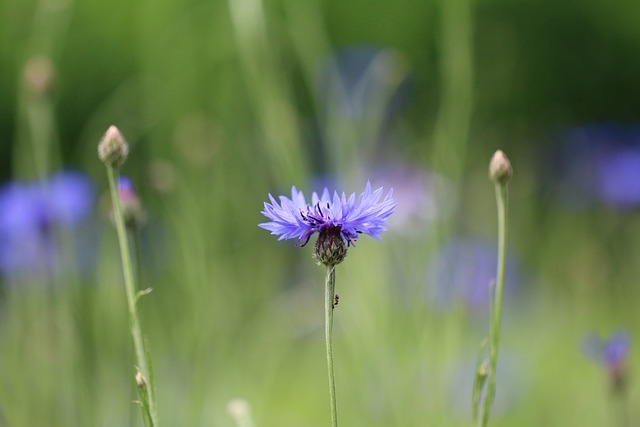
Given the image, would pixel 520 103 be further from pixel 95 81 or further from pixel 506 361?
pixel 506 361

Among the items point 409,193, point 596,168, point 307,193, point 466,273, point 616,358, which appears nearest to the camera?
point 616,358

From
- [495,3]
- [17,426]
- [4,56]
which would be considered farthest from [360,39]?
[17,426]

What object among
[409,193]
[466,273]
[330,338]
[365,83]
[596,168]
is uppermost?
[596,168]

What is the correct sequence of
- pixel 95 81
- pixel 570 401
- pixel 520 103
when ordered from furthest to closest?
pixel 520 103 → pixel 95 81 → pixel 570 401

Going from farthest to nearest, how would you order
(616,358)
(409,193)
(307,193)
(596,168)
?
(596,168) → (409,193) → (307,193) → (616,358)

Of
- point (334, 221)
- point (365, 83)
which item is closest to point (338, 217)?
point (334, 221)

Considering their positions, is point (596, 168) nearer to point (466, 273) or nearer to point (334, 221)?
point (466, 273)

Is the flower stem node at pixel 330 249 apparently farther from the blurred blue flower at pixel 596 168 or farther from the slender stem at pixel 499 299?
the blurred blue flower at pixel 596 168
